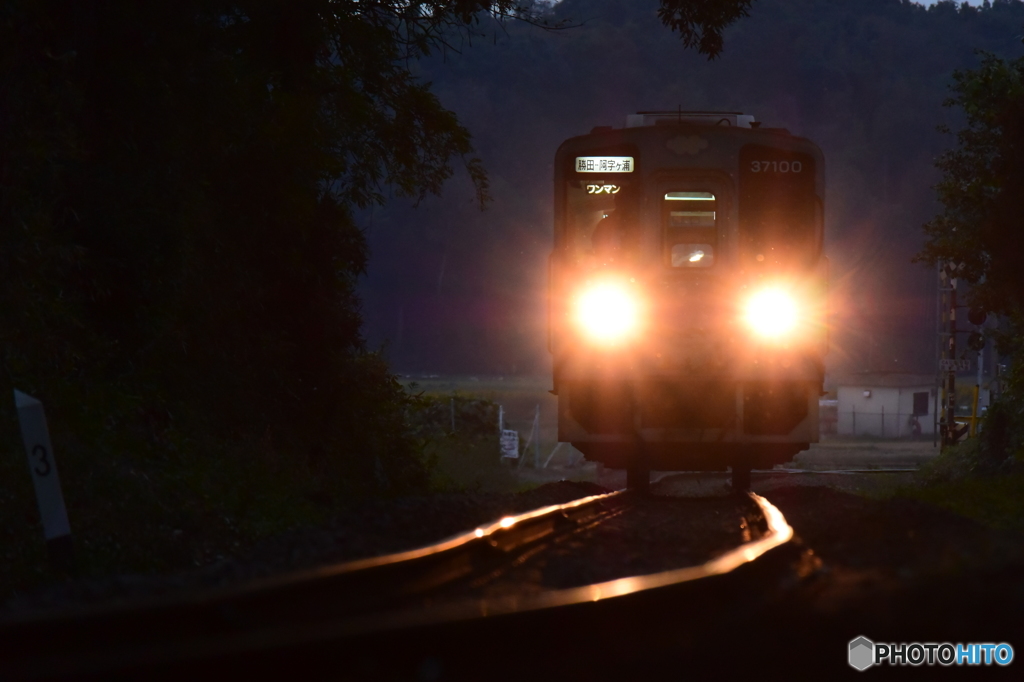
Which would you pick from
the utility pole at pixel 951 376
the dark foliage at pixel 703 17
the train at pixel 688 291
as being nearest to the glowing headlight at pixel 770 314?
the train at pixel 688 291

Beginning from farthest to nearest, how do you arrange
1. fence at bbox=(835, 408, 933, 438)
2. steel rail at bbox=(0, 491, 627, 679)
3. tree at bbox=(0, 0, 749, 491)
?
fence at bbox=(835, 408, 933, 438) < tree at bbox=(0, 0, 749, 491) < steel rail at bbox=(0, 491, 627, 679)

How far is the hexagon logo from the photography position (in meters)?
3.47

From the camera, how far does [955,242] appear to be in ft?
72.5

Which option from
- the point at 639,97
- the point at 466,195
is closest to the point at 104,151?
the point at 466,195

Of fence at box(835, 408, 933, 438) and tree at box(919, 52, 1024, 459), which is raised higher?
tree at box(919, 52, 1024, 459)

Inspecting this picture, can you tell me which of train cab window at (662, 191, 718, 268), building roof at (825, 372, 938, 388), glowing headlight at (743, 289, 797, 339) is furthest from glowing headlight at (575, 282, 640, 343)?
building roof at (825, 372, 938, 388)

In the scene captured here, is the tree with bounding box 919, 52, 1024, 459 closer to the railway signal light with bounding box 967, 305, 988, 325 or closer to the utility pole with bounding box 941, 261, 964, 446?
the railway signal light with bounding box 967, 305, 988, 325

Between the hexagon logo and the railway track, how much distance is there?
58 centimetres

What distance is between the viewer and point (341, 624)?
3.07 meters

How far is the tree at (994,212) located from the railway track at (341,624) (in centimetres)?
1442

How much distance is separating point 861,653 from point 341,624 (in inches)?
63.5

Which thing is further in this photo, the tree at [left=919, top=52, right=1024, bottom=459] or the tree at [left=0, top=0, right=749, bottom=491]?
the tree at [left=919, top=52, right=1024, bottom=459]

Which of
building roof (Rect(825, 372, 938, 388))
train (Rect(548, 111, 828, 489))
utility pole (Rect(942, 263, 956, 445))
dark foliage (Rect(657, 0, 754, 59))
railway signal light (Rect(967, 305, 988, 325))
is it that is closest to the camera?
train (Rect(548, 111, 828, 489))

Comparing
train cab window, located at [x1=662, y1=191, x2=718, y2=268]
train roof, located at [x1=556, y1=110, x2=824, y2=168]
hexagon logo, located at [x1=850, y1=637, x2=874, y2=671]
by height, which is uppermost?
train roof, located at [x1=556, y1=110, x2=824, y2=168]
